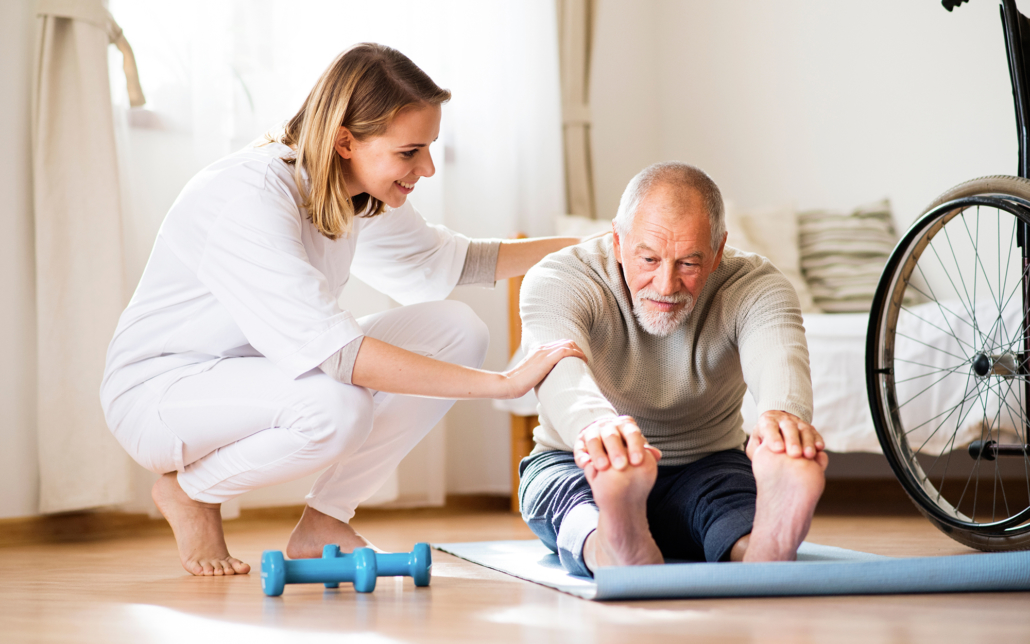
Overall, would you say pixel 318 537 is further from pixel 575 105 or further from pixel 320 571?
pixel 575 105

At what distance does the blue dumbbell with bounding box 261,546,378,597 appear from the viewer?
4.18ft

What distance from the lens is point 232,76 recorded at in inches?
97.8

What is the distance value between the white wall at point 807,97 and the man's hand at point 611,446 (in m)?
2.44

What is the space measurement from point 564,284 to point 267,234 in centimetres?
46

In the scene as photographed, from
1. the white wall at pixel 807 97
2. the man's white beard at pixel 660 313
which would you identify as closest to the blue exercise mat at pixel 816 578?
the man's white beard at pixel 660 313

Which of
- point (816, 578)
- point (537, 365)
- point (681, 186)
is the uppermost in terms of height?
point (681, 186)

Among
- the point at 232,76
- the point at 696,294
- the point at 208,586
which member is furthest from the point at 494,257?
the point at 232,76

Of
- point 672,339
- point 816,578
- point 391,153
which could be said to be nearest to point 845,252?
point 672,339

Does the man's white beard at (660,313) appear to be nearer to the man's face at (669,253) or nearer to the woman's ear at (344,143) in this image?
the man's face at (669,253)

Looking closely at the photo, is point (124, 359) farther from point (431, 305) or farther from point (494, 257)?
point (494, 257)

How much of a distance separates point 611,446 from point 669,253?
37cm

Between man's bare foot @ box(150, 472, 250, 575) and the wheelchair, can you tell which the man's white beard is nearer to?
the wheelchair

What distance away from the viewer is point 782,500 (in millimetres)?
1205

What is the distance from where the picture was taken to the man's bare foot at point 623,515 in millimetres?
1132
